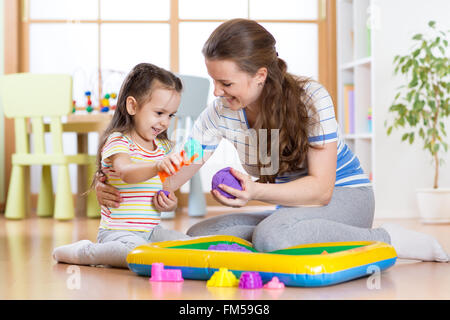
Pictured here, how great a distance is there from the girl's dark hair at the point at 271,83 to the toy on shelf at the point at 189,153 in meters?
0.17

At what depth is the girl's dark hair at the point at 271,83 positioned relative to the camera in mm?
1658

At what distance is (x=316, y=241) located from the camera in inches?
66.4

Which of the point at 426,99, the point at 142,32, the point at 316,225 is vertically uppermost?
the point at 142,32

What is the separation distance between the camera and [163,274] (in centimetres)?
148

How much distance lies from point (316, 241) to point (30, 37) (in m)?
3.33

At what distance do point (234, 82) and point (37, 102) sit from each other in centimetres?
226

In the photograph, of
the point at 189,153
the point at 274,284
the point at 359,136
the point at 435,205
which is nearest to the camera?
the point at 274,284

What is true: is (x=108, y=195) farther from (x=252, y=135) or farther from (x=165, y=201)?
(x=252, y=135)

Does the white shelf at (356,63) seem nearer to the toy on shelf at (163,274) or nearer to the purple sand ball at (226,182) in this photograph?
the purple sand ball at (226,182)

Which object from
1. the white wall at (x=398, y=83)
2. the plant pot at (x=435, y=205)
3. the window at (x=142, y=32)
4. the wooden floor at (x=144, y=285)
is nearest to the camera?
the wooden floor at (x=144, y=285)

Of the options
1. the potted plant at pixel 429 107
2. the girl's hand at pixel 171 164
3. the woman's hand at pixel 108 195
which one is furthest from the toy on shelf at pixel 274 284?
the potted plant at pixel 429 107

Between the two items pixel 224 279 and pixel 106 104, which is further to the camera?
pixel 106 104

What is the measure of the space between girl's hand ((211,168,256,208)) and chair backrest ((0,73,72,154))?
2.21 metres

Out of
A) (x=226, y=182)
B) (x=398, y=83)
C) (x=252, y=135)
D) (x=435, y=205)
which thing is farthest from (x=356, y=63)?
(x=226, y=182)
